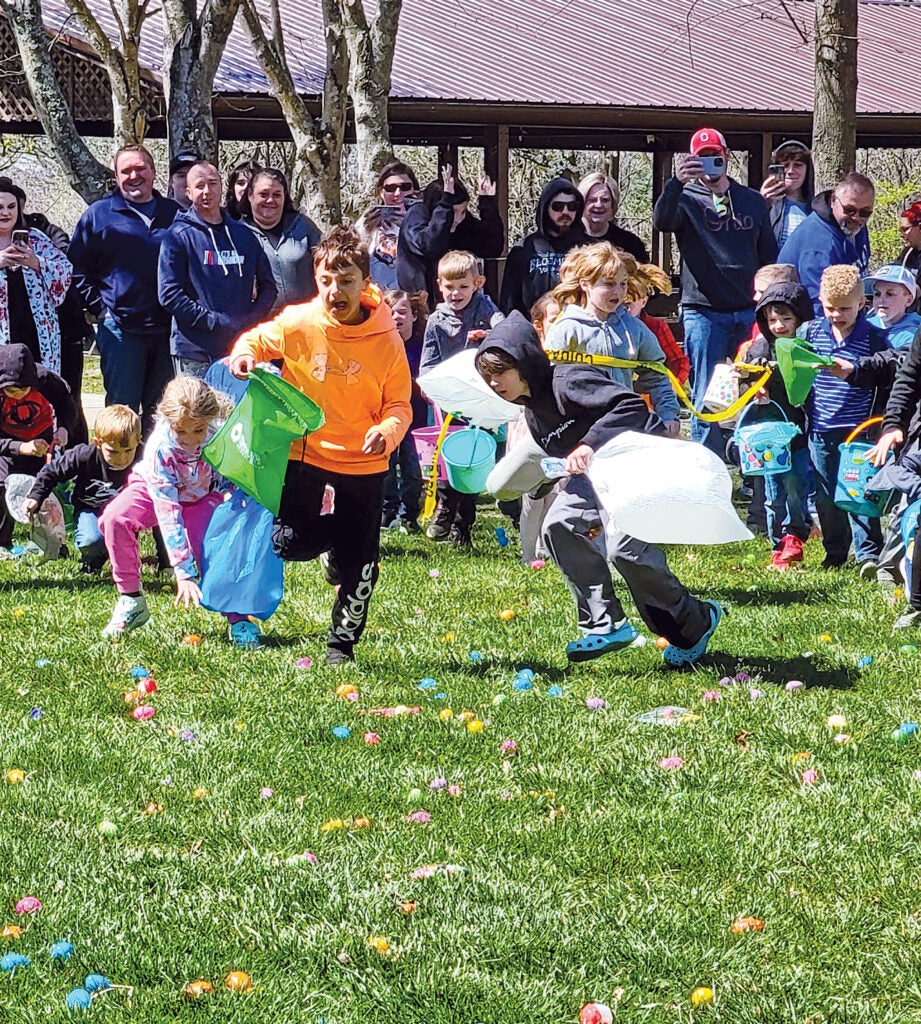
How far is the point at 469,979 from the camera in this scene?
3.42 metres

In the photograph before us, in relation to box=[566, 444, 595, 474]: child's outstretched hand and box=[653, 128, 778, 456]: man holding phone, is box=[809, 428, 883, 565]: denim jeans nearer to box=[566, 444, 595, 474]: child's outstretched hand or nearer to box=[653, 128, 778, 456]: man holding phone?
box=[653, 128, 778, 456]: man holding phone

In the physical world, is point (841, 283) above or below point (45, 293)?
above

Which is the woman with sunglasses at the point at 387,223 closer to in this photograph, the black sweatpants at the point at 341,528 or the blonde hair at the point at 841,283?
the blonde hair at the point at 841,283

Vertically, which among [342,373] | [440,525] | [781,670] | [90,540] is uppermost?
[342,373]

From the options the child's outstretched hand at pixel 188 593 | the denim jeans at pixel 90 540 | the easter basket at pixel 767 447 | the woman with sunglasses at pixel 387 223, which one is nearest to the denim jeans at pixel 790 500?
the easter basket at pixel 767 447

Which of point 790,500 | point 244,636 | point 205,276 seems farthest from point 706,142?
point 244,636

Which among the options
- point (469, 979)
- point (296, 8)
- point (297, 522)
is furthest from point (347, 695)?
point (296, 8)

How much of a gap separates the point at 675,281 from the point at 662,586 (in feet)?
64.0

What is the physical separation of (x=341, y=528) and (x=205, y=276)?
9.82 feet

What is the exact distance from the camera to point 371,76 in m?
12.1

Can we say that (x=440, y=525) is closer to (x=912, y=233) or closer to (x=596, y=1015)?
(x=912, y=233)

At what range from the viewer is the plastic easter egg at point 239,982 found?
341cm

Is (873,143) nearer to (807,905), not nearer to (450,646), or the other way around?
(450,646)

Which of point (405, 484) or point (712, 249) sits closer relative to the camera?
point (405, 484)
